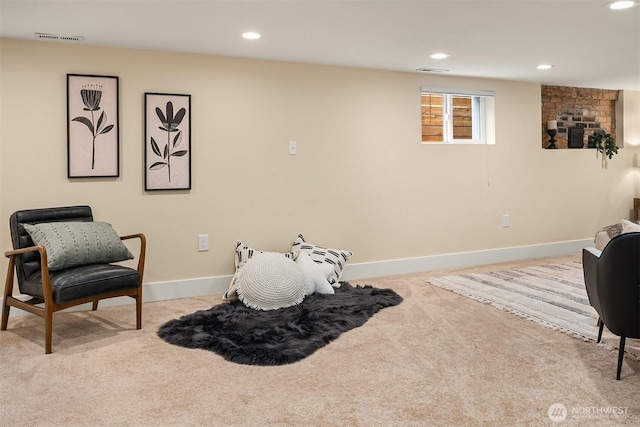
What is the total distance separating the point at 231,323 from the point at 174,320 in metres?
0.43

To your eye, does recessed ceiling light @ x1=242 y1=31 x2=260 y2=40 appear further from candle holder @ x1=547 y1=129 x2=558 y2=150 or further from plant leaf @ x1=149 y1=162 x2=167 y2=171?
candle holder @ x1=547 y1=129 x2=558 y2=150

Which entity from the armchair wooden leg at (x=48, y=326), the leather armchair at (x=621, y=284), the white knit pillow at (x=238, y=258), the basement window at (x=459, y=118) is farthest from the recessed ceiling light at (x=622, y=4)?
the armchair wooden leg at (x=48, y=326)

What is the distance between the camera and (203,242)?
14.6ft

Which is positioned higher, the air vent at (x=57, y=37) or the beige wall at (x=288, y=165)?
the air vent at (x=57, y=37)

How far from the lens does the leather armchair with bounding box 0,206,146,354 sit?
→ 3.05 m

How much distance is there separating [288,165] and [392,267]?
1.48 m

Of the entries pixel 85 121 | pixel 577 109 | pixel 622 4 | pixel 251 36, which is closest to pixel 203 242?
pixel 85 121

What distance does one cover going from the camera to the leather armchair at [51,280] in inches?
120

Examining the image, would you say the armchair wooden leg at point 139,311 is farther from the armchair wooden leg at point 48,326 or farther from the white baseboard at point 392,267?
the white baseboard at point 392,267

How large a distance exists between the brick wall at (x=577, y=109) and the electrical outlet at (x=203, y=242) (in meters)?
4.26

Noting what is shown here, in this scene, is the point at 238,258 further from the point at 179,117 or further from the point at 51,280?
the point at 51,280

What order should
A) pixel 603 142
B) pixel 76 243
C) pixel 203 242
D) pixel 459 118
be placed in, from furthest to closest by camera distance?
pixel 603 142
pixel 459 118
pixel 203 242
pixel 76 243

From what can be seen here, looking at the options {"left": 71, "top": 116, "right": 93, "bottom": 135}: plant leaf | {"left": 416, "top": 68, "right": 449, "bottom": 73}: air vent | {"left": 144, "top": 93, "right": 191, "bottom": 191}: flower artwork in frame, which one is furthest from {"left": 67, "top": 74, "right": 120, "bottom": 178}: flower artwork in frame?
{"left": 416, "top": 68, "right": 449, "bottom": 73}: air vent

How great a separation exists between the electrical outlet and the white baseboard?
25 centimetres
